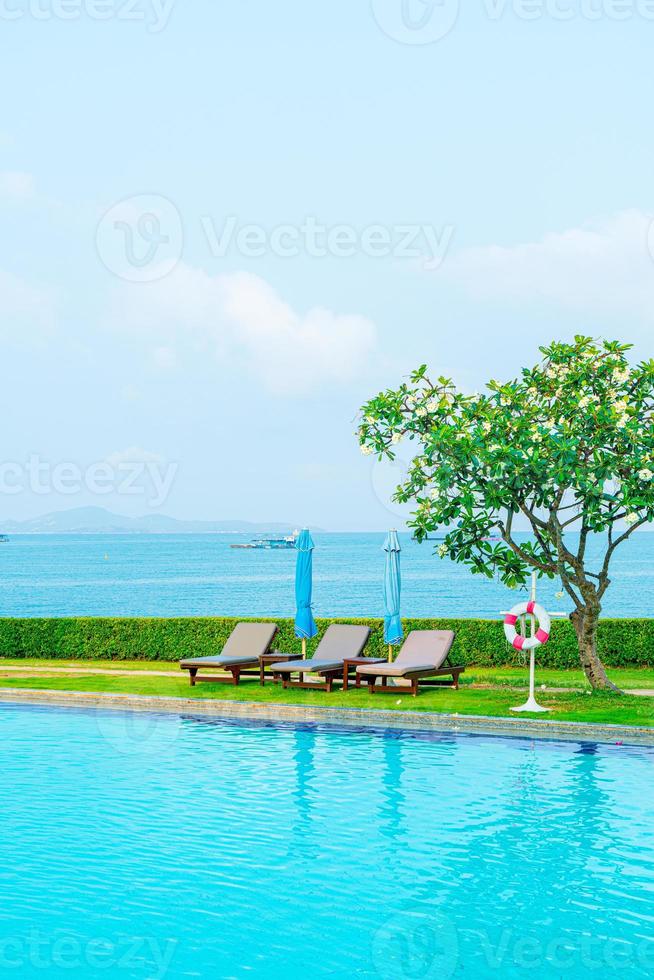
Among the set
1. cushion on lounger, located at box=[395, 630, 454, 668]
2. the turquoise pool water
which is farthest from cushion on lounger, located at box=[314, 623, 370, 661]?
the turquoise pool water

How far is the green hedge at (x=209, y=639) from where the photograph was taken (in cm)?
2100

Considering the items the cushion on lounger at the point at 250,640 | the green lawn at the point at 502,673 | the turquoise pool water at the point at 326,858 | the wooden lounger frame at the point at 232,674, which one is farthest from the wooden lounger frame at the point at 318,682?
the turquoise pool water at the point at 326,858

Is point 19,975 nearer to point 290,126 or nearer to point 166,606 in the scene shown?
point 290,126

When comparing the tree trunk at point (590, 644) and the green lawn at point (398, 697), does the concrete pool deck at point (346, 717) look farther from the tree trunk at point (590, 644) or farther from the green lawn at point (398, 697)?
the tree trunk at point (590, 644)

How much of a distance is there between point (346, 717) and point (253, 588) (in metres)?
87.5

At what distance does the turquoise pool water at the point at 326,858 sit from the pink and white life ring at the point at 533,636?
2.13m

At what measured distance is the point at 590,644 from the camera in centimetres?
1647

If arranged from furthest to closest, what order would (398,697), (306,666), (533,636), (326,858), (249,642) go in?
(249,642), (306,666), (398,697), (533,636), (326,858)

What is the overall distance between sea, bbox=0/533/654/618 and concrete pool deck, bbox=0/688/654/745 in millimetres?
34202

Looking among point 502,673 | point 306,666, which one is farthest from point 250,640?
point 502,673

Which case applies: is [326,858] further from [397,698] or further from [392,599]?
[392,599]

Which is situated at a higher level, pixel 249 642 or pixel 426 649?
pixel 426 649

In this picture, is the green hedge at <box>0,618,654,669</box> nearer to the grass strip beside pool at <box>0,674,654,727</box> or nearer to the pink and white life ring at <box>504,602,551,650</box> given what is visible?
the grass strip beside pool at <box>0,674,654,727</box>

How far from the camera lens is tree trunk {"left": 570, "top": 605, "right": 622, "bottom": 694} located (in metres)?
16.3
